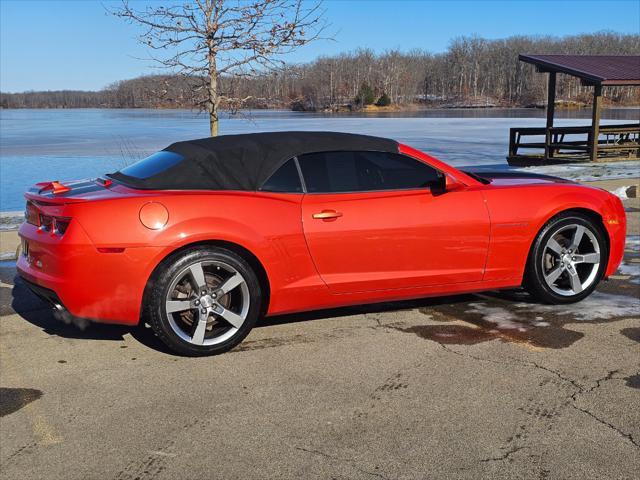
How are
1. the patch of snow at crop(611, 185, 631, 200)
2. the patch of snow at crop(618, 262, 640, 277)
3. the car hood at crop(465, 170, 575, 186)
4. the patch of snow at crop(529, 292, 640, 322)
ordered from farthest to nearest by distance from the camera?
the patch of snow at crop(611, 185, 631, 200)
the patch of snow at crop(618, 262, 640, 277)
the car hood at crop(465, 170, 575, 186)
the patch of snow at crop(529, 292, 640, 322)

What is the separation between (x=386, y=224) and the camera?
4578 millimetres

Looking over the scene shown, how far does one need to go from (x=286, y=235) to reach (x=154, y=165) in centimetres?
117

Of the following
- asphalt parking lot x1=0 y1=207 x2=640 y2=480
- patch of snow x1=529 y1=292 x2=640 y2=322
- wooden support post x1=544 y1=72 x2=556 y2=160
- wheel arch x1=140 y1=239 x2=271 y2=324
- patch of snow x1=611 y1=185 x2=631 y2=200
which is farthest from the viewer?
wooden support post x1=544 y1=72 x2=556 y2=160

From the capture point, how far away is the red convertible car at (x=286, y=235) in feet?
13.3

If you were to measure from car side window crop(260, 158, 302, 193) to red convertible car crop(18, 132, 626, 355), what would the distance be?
1 centimetres

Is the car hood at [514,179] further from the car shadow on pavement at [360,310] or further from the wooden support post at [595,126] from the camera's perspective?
the wooden support post at [595,126]

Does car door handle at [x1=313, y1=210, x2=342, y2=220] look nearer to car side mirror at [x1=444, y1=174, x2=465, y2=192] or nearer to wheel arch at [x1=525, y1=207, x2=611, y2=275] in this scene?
car side mirror at [x1=444, y1=174, x2=465, y2=192]

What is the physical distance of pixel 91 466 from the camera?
2928 millimetres

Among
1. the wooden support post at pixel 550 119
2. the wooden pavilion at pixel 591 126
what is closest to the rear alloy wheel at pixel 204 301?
the wooden pavilion at pixel 591 126

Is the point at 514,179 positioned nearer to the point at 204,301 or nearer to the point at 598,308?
the point at 598,308

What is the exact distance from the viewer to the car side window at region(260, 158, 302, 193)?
14.7 ft

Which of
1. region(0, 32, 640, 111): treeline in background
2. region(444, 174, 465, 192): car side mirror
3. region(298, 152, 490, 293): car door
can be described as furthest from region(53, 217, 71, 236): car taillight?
region(0, 32, 640, 111): treeline in background

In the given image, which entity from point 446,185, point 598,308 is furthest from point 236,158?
point 598,308

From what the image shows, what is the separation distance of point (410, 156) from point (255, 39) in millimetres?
5557
